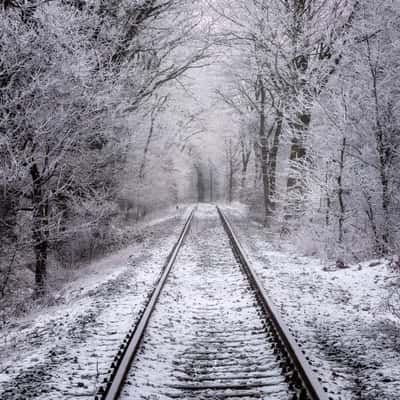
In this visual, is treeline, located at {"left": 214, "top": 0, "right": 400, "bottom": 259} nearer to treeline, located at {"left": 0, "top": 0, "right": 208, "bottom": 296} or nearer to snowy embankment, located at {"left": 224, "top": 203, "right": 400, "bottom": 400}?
snowy embankment, located at {"left": 224, "top": 203, "right": 400, "bottom": 400}

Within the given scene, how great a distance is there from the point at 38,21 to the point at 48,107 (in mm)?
1760

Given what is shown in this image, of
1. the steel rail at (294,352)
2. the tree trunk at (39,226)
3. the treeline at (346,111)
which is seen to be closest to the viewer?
the steel rail at (294,352)

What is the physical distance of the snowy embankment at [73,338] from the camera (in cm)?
457

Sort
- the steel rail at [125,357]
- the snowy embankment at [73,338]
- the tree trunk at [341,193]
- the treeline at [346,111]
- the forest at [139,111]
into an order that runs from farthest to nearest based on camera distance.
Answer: the tree trunk at [341,193] < the treeline at [346,111] < the forest at [139,111] < the snowy embankment at [73,338] < the steel rail at [125,357]

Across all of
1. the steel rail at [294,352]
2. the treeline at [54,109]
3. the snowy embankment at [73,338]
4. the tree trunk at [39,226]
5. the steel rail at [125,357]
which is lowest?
the snowy embankment at [73,338]

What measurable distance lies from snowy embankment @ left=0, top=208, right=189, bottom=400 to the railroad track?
288 mm

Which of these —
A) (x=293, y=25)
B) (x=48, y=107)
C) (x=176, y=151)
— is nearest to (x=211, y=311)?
(x=48, y=107)

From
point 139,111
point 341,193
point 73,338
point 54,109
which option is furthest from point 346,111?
point 139,111

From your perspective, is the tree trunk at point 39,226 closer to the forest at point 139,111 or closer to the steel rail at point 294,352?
the forest at point 139,111

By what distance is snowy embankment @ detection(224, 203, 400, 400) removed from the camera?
4.58 metres

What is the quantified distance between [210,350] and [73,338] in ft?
6.46

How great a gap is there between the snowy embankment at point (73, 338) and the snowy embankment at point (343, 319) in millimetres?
2483

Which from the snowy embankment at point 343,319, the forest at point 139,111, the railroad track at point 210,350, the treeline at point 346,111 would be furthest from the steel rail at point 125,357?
the treeline at point 346,111

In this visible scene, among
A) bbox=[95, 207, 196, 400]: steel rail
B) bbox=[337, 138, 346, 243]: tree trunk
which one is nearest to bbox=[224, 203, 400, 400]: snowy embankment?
bbox=[337, 138, 346, 243]: tree trunk
